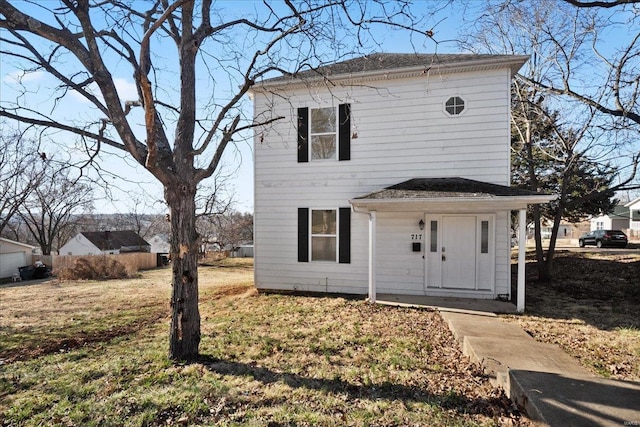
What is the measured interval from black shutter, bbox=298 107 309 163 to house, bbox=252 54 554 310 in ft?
0.09

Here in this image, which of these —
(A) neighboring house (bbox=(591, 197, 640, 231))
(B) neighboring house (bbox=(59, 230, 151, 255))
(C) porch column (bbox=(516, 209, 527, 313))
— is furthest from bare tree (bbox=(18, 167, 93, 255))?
(A) neighboring house (bbox=(591, 197, 640, 231))

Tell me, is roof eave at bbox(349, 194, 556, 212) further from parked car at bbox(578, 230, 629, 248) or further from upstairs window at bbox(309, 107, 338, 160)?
parked car at bbox(578, 230, 629, 248)

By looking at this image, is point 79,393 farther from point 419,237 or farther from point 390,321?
point 419,237

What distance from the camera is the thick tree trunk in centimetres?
420

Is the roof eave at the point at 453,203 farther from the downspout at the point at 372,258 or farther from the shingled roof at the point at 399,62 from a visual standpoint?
the shingled roof at the point at 399,62

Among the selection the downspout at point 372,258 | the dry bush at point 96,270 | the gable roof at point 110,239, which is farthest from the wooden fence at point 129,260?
the downspout at point 372,258

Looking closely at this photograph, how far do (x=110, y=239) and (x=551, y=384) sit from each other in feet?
125

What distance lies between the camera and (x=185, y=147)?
14.6 feet

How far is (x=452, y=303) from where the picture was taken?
7297 mm

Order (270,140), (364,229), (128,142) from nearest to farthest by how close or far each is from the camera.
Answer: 1. (128,142)
2. (364,229)
3. (270,140)

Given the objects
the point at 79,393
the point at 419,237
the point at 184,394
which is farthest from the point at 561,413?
the point at 419,237

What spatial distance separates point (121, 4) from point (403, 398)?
616 centimetres

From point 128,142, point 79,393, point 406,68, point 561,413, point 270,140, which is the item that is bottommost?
point 79,393

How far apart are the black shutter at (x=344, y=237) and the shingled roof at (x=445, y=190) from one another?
1301 mm
